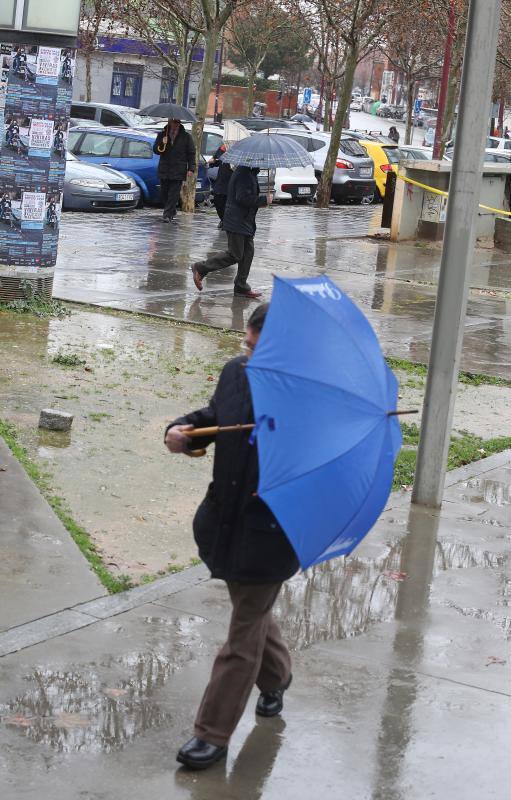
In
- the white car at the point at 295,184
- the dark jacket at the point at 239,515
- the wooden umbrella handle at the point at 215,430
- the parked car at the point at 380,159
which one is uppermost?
the parked car at the point at 380,159

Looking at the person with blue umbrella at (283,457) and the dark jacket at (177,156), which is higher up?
the dark jacket at (177,156)

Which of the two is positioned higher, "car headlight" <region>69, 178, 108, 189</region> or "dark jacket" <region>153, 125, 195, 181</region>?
"dark jacket" <region>153, 125, 195, 181</region>

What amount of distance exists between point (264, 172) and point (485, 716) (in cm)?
2336

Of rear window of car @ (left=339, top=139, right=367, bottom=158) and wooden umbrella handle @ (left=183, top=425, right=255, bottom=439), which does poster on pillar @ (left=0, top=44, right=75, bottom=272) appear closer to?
wooden umbrella handle @ (left=183, top=425, right=255, bottom=439)

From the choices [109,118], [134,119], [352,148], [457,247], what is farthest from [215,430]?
[109,118]

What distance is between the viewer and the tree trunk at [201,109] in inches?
926

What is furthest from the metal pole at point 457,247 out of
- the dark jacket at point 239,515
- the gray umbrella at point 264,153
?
the gray umbrella at point 264,153

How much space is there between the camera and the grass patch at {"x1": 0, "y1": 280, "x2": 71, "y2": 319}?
11820 millimetres

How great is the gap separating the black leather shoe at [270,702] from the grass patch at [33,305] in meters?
7.64

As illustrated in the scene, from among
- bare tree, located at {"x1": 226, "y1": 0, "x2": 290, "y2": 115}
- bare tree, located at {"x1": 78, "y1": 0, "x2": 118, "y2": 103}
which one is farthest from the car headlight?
bare tree, located at {"x1": 226, "y1": 0, "x2": 290, "y2": 115}

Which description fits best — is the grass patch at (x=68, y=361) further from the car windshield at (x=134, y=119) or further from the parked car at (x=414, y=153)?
the parked car at (x=414, y=153)

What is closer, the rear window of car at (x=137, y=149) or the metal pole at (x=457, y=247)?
the metal pole at (x=457, y=247)

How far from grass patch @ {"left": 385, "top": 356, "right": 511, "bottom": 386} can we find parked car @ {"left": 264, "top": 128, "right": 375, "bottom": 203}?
18806 mm

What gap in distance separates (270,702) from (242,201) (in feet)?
31.0
